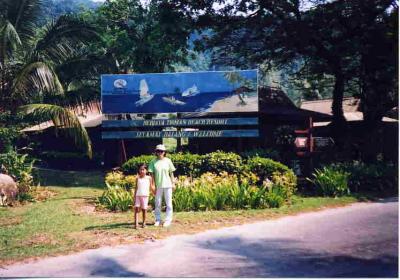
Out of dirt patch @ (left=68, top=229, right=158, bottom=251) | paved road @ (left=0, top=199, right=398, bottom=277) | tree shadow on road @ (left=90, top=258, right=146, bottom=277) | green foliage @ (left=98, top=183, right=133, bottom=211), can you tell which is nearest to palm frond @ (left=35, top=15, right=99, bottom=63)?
green foliage @ (left=98, top=183, right=133, bottom=211)

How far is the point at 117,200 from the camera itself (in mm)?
9531

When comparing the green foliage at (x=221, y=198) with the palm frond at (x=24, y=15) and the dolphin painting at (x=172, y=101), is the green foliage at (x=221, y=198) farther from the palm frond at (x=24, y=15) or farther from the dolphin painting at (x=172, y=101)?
the palm frond at (x=24, y=15)

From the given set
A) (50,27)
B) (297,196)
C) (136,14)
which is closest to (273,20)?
(136,14)

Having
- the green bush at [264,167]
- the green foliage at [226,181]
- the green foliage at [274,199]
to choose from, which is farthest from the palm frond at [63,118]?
the green foliage at [274,199]

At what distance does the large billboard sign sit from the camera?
10281 millimetres

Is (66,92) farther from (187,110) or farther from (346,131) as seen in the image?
(346,131)

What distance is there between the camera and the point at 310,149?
11.0 m

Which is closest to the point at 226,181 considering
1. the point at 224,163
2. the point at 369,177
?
the point at 224,163

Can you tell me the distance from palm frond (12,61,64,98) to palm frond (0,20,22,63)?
2.21 feet

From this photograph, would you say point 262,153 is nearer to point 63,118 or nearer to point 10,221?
point 63,118

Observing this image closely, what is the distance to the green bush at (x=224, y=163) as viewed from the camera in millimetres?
10734

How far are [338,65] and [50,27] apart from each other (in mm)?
8849

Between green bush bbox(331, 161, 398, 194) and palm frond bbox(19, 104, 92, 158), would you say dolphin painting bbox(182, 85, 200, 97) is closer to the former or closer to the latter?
palm frond bbox(19, 104, 92, 158)

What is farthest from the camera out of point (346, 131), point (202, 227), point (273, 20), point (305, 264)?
point (346, 131)
